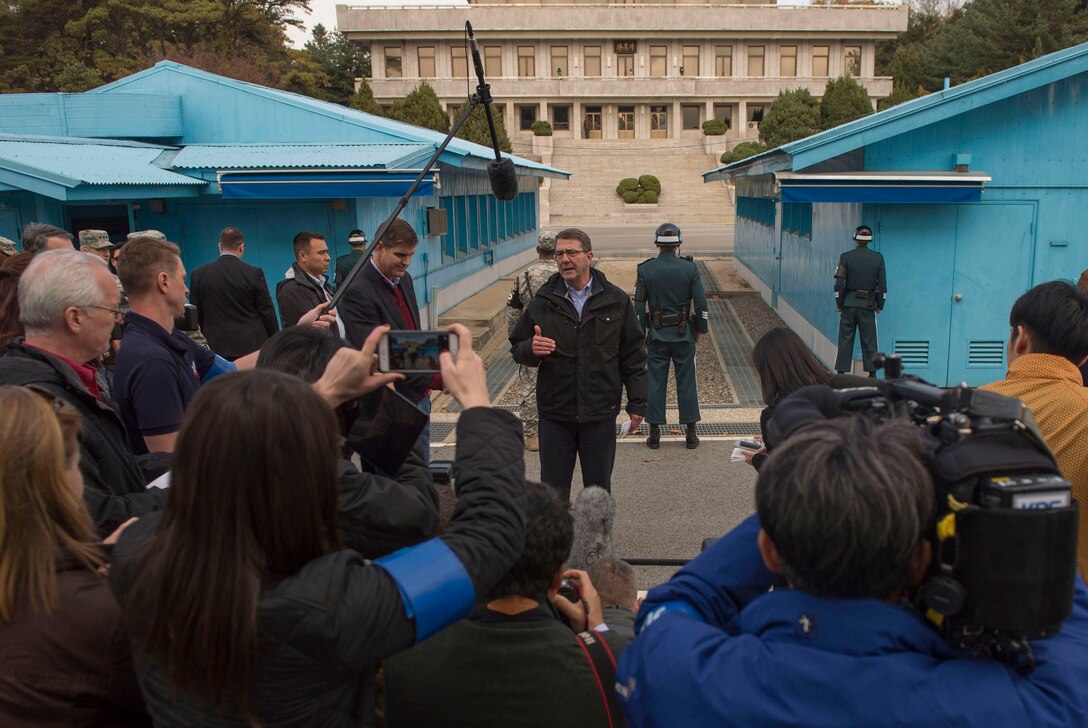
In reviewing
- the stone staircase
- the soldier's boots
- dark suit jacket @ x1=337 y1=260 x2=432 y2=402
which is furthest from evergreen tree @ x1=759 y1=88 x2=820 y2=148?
dark suit jacket @ x1=337 y1=260 x2=432 y2=402

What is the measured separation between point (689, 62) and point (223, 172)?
6247 centimetres

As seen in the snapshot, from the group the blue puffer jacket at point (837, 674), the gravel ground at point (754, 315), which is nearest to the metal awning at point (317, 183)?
the gravel ground at point (754, 315)

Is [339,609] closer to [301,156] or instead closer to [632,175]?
[301,156]

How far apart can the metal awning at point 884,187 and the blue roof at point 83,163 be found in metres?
8.01

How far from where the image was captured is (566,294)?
5430 millimetres

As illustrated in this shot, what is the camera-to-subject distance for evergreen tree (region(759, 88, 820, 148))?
39497 millimetres

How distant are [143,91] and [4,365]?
14874mm

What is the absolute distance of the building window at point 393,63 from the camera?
6450 centimetres

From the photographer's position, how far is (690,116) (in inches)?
2682

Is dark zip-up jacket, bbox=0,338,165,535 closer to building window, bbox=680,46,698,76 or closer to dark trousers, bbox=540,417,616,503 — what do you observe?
dark trousers, bbox=540,417,616,503

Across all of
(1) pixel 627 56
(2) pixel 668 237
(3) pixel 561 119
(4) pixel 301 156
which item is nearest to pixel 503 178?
(2) pixel 668 237

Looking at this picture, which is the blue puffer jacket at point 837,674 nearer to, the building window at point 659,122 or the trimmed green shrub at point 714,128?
the trimmed green shrub at point 714,128

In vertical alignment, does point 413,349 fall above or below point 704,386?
above

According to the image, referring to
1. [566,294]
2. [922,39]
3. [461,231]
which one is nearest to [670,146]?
[922,39]
